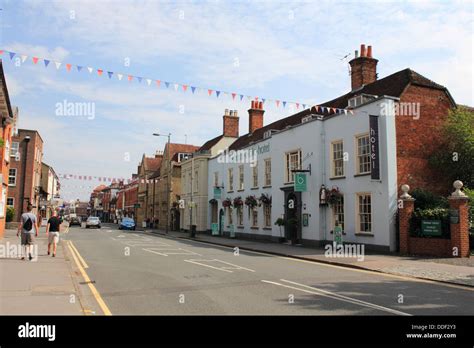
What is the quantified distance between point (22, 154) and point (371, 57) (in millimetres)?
37476

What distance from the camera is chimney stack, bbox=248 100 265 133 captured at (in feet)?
130

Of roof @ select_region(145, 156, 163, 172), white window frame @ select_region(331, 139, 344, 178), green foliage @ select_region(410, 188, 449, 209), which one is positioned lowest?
green foliage @ select_region(410, 188, 449, 209)

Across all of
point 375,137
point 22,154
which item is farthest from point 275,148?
point 22,154

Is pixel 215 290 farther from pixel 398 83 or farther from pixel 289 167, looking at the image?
→ pixel 289 167

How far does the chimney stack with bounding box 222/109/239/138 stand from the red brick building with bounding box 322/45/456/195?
22847 mm

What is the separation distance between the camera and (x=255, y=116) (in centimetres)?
3981

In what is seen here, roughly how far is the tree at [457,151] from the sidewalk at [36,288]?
692 inches

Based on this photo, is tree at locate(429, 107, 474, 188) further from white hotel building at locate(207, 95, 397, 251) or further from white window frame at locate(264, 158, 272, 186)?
white window frame at locate(264, 158, 272, 186)

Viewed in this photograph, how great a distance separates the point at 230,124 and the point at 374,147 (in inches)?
1049

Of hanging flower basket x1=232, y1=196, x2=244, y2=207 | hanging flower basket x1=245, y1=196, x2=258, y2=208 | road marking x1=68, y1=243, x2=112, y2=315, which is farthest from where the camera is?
hanging flower basket x1=232, y1=196, x2=244, y2=207

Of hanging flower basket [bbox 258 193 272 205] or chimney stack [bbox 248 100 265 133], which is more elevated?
chimney stack [bbox 248 100 265 133]

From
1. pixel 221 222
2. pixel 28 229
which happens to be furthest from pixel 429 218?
pixel 221 222

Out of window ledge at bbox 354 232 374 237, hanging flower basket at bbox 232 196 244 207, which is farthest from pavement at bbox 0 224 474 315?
hanging flower basket at bbox 232 196 244 207
